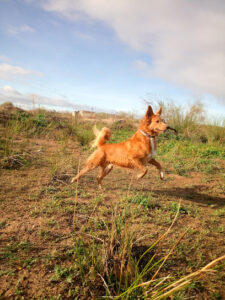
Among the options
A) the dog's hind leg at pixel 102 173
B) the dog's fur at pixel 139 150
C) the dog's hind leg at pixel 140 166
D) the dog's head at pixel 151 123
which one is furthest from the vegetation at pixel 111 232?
the dog's head at pixel 151 123

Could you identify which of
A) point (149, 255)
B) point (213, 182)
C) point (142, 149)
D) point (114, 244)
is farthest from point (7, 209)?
point (213, 182)

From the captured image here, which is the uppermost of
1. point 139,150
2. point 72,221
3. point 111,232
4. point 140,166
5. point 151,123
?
point 151,123

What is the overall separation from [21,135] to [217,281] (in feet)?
29.1

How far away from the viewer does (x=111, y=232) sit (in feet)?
6.82

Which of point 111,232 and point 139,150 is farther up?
point 139,150

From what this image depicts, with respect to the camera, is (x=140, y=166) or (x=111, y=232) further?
(x=140, y=166)

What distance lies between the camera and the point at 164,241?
2760 millimetres

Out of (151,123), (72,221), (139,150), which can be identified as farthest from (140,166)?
(72,221)

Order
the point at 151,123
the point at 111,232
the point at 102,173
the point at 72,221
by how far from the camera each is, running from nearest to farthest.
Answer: the point at 111,232, the point at 72,221, the point at 151,123, the point at 102,173

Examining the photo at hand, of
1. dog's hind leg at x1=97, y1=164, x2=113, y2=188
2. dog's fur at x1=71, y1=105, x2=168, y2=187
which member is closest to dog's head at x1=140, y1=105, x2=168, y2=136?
dog's fur at x1=71, y1=105, x2=168, y2=187

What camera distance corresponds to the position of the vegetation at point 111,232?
190 cm

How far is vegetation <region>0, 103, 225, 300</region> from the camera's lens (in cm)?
190

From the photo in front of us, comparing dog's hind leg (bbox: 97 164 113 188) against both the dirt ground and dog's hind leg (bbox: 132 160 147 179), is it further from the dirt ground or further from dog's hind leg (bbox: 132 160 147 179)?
dog's hind leg (bbox: 132 160 147 179)

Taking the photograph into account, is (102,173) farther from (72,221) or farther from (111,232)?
(111,232)
